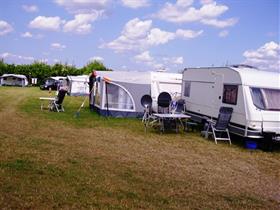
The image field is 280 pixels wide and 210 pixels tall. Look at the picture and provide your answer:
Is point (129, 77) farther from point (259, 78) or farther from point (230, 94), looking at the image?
point (259, 78)

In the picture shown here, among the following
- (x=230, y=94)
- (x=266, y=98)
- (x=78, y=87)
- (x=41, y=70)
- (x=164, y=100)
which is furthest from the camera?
(x=41, y=70)

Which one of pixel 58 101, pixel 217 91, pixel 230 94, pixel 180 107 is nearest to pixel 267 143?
pixel 230 94

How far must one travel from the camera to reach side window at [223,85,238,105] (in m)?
10.7

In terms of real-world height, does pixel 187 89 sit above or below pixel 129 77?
below

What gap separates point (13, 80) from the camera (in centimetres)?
5003

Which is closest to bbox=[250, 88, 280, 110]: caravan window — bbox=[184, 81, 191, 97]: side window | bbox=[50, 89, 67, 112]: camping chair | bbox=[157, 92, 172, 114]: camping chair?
bbox=[184, 81, 191, 97]: side window

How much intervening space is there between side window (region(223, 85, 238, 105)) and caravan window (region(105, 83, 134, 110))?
17.5ft

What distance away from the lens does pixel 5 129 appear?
10586mm

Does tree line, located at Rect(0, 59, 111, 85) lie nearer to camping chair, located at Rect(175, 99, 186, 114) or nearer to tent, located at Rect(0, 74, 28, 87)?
tent, located at Rect(0, 74, 28, 87)

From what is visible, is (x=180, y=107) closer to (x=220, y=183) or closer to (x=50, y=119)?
(x=50, y=119)

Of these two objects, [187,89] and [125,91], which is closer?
[187,89]

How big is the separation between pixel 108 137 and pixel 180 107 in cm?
444

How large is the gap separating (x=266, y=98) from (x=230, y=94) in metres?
1.07

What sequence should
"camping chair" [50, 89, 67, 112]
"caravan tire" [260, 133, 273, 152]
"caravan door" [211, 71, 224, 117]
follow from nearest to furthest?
"caravan tire" [260, 133, 273, 152] → "caravan door" [211, 71, 224, 117] → "camping chair" [50, 89, 67, 112]
